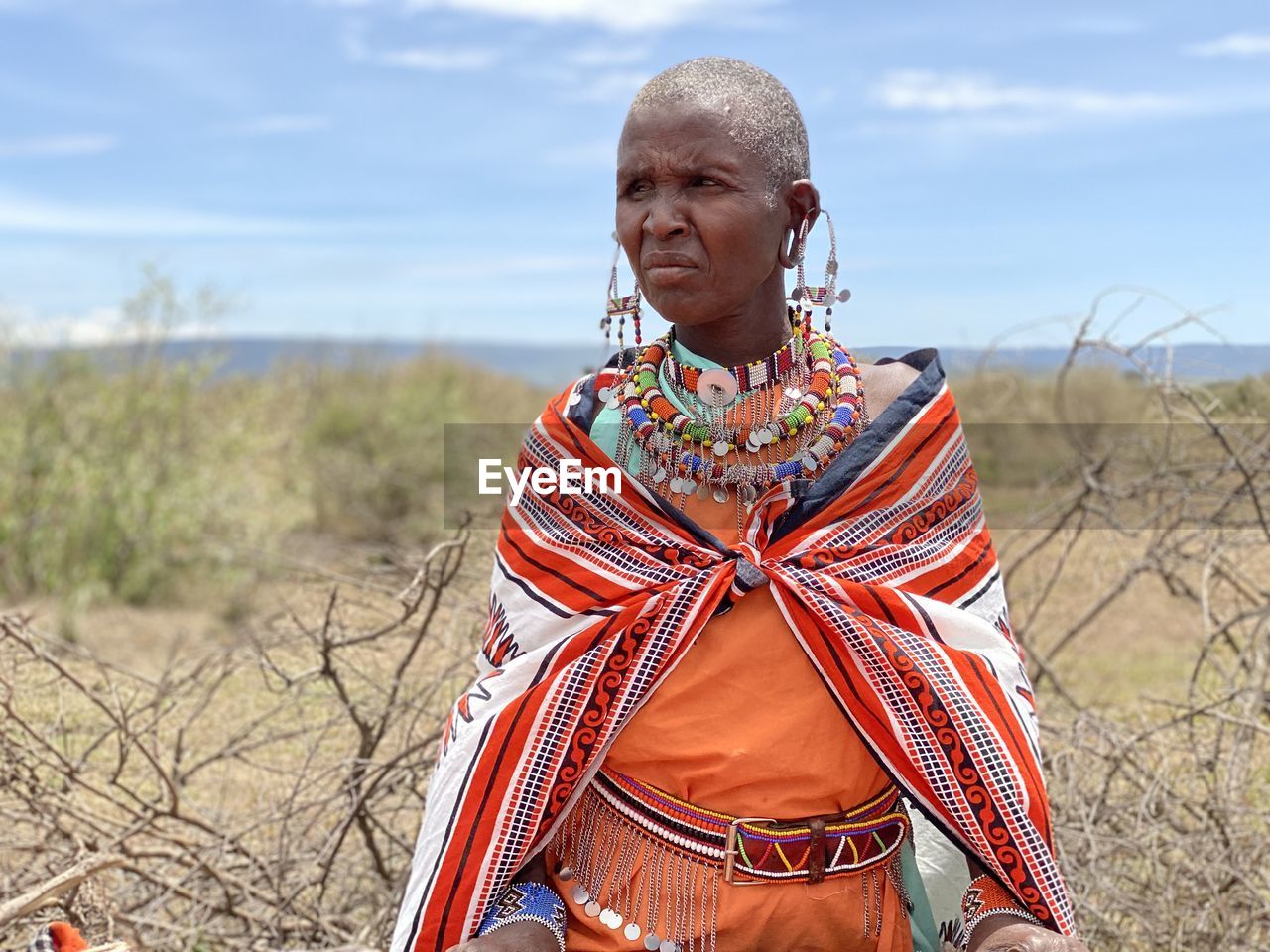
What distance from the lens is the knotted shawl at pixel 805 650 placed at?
197 centimetres

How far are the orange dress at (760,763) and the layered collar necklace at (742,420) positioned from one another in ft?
0.65

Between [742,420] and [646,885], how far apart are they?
0.74m

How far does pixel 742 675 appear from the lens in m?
1.99

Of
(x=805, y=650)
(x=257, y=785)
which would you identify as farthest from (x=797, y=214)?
(x=257, y=785)

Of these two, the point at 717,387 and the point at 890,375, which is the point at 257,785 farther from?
the point at 890,375

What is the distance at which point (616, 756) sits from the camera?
79.3 inches

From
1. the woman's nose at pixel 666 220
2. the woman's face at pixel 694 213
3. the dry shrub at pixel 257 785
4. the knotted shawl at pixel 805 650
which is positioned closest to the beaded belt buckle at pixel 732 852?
the knotted shawl at pixel 805 650

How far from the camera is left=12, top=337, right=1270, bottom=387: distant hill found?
3680 mm

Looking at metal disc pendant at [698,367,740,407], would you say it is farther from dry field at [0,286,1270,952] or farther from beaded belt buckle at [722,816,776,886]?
dry field at [0,286,1270,952]

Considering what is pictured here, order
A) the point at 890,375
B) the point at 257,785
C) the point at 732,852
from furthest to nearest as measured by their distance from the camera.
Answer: the point at 257,785
the point at 890,375
the point at 732,852

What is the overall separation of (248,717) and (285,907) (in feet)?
3.17

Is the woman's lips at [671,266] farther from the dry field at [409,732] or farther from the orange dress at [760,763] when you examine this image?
the dry field at [409,732]

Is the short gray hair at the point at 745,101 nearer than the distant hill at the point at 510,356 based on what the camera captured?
Yes

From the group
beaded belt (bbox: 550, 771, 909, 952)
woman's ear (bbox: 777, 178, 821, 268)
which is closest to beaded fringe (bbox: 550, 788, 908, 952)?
beaded belt (bbox: 550, 771, 909, 952)
